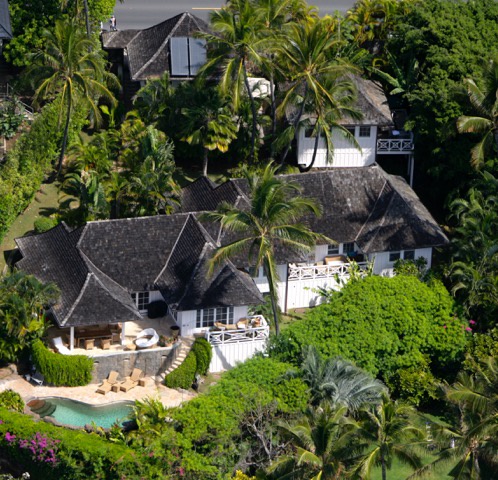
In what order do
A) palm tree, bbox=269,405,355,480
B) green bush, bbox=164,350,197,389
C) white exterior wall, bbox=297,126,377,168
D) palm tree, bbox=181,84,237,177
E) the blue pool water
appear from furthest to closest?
white exterior wall, bbox=297,126,377,168, palm tree, bbox=181,84,237,177, green bush, bbox=164,350,197,389, the blue pool water, palm tree, bbox=269,405,355,480

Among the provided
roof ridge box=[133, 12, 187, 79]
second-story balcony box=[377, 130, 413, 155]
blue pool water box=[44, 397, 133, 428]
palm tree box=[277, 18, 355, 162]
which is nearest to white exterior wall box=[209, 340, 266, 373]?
blue pool water box=[44, 397, 133, 428]

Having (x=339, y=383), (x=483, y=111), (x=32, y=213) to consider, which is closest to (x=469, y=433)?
(x=339, y=383)

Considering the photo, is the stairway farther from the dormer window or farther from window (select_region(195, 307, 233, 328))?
the dormer window

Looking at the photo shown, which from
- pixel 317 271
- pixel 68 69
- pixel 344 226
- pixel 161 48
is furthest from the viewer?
pixel 161 48

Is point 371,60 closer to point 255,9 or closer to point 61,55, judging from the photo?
point 255,9

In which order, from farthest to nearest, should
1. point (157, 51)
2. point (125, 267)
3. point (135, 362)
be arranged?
point (157, 51) < point (125, 267) < point (135, 362)

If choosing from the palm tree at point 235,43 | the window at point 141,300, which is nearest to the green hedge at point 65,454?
the window at point 141,300

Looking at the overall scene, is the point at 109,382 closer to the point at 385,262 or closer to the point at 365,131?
the point at 385,262
